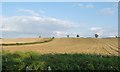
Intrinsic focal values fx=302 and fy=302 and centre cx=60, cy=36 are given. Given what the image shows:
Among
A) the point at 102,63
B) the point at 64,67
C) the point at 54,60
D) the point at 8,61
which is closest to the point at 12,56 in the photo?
the point at 8,61

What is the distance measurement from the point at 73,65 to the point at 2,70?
2.18 m

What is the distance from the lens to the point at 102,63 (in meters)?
9.22

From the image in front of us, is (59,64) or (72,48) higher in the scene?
(59,64)

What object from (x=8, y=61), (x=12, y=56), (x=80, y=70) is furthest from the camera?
(x=12, y=56)

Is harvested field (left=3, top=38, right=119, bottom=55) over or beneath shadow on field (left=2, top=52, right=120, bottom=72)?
beneath

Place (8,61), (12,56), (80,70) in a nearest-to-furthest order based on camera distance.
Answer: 1. (80,70)
2. (8,61)
3. (12,56)

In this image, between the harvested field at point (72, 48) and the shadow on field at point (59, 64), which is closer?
the shadow on field at point (59, 64)

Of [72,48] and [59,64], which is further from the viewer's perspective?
[72,48]

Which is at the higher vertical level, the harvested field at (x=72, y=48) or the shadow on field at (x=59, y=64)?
the shadow on field at (x=59, y=64)

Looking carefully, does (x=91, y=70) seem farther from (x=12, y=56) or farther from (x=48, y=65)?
(x=12, y=56)

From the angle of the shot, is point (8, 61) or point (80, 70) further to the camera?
point (8, 61)

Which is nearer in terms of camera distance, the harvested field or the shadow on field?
the shadow on field

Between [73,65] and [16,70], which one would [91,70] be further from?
[16,70]

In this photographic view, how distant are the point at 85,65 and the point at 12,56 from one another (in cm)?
280
